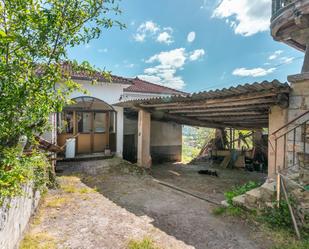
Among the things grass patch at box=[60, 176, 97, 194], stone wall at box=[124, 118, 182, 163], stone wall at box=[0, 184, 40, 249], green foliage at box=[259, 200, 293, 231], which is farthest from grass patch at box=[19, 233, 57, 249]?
stone wall at box=[124, 118, 182, 163]

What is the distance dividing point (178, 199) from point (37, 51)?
5.38 meters

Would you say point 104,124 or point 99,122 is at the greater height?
point 99,122

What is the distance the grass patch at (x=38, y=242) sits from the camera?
376 centimetres

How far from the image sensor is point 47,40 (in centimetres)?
315

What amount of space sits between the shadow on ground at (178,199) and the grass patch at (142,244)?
1.92ft

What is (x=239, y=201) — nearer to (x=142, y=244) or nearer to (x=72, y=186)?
(x=142, y=244)

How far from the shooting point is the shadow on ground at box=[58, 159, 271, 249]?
423 cm

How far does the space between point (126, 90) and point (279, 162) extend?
11.4 meters

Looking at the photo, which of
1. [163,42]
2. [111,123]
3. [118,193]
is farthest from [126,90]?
[163,42]

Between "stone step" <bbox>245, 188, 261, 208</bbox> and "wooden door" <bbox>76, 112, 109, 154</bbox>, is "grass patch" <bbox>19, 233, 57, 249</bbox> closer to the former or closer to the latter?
"stone step" <bbox>245, 188, 261, 208</bbox>

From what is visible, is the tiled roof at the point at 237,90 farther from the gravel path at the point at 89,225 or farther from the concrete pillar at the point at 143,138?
the gravel path at the point at 89,225

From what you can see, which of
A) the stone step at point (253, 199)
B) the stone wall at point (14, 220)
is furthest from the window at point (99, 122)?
the stone step at point (253, 199)

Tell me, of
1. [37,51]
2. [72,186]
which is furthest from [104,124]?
[37,51]

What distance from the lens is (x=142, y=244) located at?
390cm
